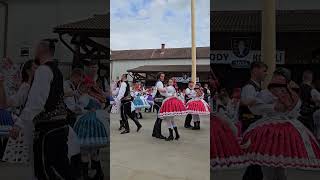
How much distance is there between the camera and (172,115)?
27.2 feet

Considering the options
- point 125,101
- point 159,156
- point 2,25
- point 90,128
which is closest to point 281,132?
point 90,128

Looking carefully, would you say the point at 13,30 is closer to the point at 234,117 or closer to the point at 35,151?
the point at 35,151

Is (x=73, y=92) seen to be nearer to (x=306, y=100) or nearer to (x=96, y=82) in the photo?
(x=96, y=82)

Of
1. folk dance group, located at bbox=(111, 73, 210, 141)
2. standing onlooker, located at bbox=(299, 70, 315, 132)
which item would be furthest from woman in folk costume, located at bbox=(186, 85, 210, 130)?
standing onlooker, located at bbox=(299, 70, 315, 132)

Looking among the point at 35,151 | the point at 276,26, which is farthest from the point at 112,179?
the point at 276,26

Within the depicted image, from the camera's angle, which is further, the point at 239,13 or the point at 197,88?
the point at 197,88

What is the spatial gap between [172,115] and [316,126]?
14.2 ft

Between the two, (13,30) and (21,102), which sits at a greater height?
(13,30)

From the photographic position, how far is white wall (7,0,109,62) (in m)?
4.42

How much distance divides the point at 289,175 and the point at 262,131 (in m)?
0.52

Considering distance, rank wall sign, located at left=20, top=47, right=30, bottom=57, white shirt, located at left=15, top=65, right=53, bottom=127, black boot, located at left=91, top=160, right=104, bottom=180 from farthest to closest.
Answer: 1. black boot, located at left=91, top=160, right=104, bottom=180
2. wall sign, located at left=20, top=47, right=30, bottom=57
3. white shirt, located at left=15, top=65, right=53, bottom=127

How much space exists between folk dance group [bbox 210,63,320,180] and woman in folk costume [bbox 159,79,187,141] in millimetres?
3763

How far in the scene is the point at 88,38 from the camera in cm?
447

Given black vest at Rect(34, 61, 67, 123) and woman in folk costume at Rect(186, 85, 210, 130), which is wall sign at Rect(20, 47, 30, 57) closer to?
black vest at Rect(34, 61, 67, 123)
